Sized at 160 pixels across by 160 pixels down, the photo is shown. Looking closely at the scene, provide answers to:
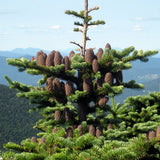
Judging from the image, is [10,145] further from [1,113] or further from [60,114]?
[1,113]

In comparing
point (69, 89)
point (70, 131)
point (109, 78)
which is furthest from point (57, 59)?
point (70, 131)

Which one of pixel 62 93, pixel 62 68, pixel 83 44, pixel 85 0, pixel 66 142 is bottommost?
pixel 66 142

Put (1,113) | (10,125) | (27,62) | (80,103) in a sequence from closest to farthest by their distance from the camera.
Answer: (27,62)
(80,103)
(10,125)
(1,113)

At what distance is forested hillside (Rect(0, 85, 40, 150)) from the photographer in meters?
158

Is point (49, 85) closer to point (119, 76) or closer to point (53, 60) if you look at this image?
point (53, 60)

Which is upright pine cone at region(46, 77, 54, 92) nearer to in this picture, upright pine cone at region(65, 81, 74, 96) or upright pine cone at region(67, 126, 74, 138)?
upright pine cone at region(65, 81, 74, 96)

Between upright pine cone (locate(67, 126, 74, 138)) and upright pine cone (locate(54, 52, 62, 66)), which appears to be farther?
upright pine cone (locate(54, 52, 62, 66))

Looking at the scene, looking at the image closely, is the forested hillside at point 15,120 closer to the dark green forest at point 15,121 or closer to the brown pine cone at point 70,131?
the dark green forest at point 15,121

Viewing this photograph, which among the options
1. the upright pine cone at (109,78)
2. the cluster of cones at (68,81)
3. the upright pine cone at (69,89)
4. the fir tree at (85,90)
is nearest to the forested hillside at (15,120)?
the fir tree at (85,90)

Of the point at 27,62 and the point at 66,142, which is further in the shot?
the point at 27,62

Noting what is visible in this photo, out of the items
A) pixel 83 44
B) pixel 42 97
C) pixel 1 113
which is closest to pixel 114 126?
pixel 42 97

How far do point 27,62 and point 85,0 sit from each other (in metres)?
4.02

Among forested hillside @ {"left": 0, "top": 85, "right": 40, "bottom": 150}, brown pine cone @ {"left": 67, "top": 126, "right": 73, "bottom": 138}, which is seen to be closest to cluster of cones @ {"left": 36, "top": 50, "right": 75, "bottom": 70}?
brown pine cone @ {"left": 67, "top": 126, "right": 73, "bottom": 138}

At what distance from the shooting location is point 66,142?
510cm
